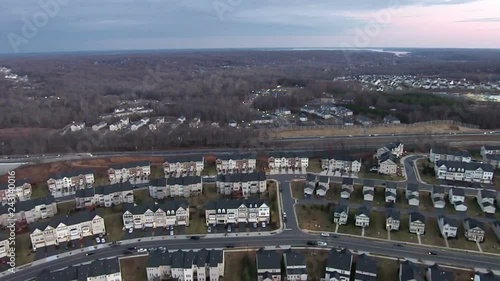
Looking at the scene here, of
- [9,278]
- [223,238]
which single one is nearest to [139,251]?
[223,238]

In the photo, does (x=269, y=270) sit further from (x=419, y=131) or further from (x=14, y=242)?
(x=419, y=131)

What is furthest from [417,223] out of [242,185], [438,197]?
[242,185]

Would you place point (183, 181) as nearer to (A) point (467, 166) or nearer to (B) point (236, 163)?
(B) point (236, 163)

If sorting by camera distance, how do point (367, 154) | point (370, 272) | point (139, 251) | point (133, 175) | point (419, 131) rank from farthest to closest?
1. point (419, 131)
2. point (367, 154)
3. point (133, 175)
4. point (139, 251)
5. point (370, 272)

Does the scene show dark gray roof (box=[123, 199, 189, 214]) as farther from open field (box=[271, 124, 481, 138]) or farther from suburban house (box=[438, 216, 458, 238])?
open field (box=[271, 124, 481, 138])

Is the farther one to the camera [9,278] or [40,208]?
[40,208]
